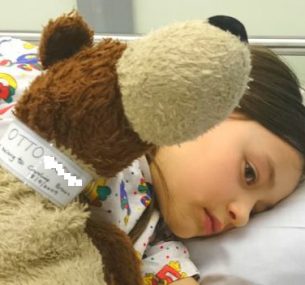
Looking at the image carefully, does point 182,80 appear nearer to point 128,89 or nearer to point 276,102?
point 128,89

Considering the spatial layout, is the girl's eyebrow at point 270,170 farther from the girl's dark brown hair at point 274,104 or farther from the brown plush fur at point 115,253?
the brown plush fur at point 115,253

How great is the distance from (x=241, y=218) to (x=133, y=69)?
506 millimetres

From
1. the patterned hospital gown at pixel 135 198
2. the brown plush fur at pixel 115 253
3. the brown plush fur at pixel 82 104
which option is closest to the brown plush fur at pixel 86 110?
the brown plush fur at pixel 82 104

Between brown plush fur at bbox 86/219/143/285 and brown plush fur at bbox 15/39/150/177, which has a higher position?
brown plush fur at bbox 15/39/150/177

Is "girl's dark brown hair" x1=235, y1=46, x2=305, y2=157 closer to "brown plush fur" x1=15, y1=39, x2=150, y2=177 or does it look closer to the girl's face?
the girl's face

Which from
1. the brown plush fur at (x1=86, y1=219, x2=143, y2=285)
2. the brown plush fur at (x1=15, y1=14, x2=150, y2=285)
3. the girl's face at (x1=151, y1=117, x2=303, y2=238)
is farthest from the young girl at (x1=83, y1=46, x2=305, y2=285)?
the brown plush fur at (x1=15, y1=14, x2=150, y2=285)

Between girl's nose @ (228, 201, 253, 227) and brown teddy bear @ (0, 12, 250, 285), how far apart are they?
401 millimetres

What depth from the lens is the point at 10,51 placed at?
3.23ft

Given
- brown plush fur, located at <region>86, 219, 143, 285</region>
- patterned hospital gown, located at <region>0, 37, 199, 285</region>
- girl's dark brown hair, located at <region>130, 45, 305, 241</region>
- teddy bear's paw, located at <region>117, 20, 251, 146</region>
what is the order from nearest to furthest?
1. teddy bear's paw, located at <region>117, 20, 251, 146</region>
2. brown plush fur, located at <region>86, 219, 143, 285</region>
3. patterned hospital gown, located at <region>0, 37, 199, 285</region>
4. girl's dark brown hair, located at <region>130, 45, 305, 241</region>

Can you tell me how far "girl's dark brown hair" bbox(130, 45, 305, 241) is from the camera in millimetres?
933

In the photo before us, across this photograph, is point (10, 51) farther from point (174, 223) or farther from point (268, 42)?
point (268, 42)

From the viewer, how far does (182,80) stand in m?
0.42

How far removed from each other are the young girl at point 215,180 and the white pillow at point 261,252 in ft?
0.08

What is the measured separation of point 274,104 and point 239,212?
0.22m
